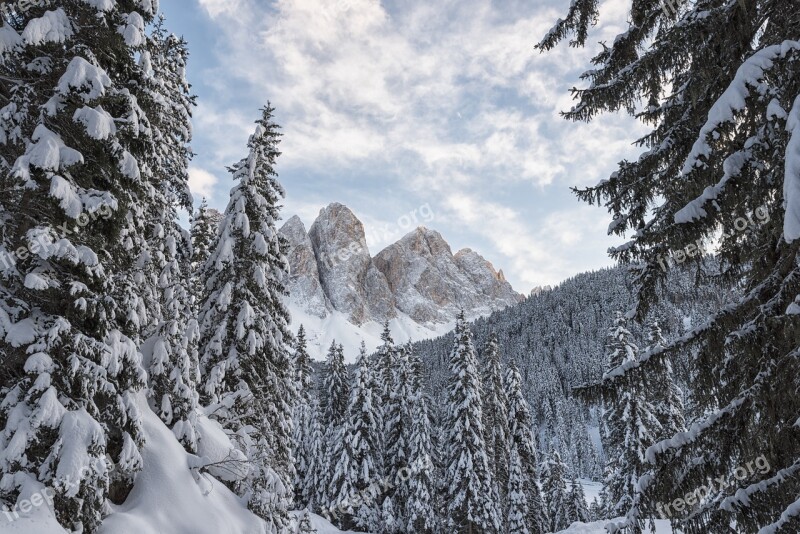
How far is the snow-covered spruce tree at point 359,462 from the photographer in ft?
106

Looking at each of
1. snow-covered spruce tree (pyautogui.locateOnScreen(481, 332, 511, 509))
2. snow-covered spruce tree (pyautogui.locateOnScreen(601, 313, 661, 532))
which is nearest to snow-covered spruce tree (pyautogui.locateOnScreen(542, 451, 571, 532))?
snow-covered spruce tree (pyautogui.locateOnScreen(481, 332, 511, 509))

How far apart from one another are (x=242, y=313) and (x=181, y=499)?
22.2ft

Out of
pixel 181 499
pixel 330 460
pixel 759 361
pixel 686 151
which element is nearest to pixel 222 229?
pixel 181 499

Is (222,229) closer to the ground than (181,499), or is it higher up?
higher up

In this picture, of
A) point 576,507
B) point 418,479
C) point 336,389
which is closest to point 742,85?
point 418,479

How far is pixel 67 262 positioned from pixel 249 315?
7.40m

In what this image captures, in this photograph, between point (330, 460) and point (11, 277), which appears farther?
point (330, 460)

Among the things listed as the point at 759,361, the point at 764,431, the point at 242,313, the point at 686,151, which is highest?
the point at 242,313

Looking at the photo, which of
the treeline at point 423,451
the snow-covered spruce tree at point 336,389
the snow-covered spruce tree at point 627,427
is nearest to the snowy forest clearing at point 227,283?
the snow-covered spruce tree at point 627,427

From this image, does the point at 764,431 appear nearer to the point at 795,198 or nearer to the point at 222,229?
the point at 795,198

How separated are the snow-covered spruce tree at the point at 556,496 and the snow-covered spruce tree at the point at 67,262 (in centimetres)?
4130

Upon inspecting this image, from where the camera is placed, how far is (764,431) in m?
4.31

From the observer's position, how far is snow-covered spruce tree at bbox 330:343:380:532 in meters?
32.2

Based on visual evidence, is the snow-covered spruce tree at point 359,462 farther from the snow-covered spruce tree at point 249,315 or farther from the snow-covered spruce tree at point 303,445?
the snow-covered spruce tree at point 249,315
